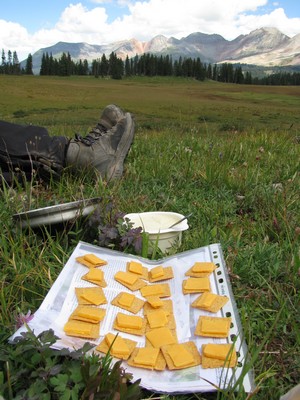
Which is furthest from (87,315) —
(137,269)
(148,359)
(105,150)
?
(105,150)

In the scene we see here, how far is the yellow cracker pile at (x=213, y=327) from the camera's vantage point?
1.45 metres

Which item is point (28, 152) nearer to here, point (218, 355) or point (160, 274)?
point (160, 274)

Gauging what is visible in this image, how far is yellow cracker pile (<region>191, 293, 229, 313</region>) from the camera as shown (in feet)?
5.27

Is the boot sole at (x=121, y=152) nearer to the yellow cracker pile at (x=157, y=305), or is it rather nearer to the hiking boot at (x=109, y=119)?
the hiking boot at (x=109, y=119)

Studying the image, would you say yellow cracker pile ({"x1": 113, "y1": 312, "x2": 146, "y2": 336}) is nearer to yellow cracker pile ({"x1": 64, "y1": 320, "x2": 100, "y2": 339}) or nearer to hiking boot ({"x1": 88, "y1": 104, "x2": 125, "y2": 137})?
yellow cracker pile ({"x1": 64, "y1": 320, "x2": 100, "y2": 339})

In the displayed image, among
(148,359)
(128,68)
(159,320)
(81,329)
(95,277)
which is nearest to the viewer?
(148,359)

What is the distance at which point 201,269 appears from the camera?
1831mm

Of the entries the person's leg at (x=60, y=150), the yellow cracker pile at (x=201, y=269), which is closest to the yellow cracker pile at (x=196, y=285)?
the yellow cracker pile at (x=201, y=269)

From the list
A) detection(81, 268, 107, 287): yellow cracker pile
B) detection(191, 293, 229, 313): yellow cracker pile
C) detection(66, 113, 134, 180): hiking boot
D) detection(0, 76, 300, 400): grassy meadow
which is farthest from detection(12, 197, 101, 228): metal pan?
detection(66, 113, 134, 180): hiking boot

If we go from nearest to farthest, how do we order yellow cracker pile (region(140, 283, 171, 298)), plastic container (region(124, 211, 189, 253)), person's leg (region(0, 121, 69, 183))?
yellow cracker pile (region(140, 283, 171, 298)), plastic container (region(124, 211, 189, 253)), person's leg (region(0, 121, 69, 183))

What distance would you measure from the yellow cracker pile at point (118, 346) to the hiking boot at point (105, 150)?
1.72 m

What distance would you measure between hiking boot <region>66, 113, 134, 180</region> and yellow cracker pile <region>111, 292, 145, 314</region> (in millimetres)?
1421

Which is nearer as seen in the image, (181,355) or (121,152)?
(181,355)

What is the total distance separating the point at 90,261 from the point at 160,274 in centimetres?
32
